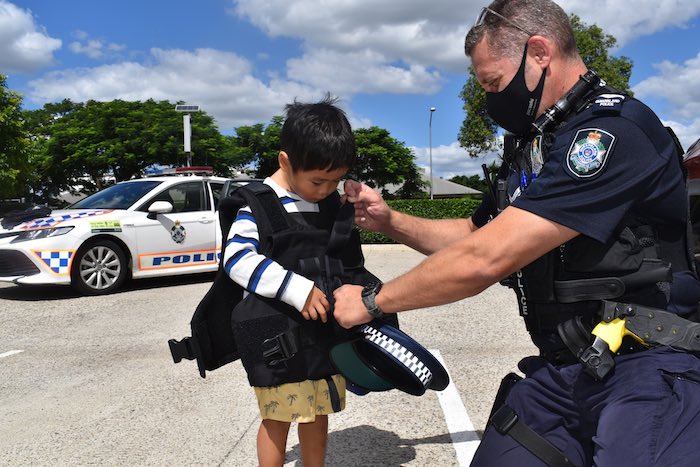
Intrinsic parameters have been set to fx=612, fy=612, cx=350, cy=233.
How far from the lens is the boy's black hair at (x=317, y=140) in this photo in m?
2.16

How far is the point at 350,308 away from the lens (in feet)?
6.64

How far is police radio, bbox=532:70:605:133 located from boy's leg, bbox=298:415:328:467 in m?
1.37

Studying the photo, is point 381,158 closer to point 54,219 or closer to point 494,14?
point 54,219

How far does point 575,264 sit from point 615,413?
0.42 meters

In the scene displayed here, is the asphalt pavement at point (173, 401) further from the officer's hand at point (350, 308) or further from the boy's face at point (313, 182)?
the boy's face at point (313, 182)

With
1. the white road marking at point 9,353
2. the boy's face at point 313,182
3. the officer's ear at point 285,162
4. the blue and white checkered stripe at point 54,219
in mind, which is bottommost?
the white road marking at point 9,353

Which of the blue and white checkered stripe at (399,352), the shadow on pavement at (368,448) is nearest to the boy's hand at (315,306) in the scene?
the blue and white checkered stripe at (399,352)

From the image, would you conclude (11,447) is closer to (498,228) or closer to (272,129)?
(498,228)

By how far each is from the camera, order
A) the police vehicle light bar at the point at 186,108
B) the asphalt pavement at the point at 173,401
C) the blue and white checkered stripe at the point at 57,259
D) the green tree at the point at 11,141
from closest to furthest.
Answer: the asphalt pavement at the point at 173,401 < the blue and white checkered stripe at the point at 57,259 < the police vehicle light bar at the point at 186,108 < the green tree at the point at 11,141

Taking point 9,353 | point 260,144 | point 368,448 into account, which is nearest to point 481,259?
point 368,448

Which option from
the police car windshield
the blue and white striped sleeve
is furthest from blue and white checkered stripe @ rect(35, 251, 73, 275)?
the blue and white striped sleeve

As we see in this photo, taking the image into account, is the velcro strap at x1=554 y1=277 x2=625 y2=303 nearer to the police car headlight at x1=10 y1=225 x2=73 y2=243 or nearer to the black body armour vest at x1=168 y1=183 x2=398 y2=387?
the black body armour vest at x1=168 y1=183 x2=398 y2=387

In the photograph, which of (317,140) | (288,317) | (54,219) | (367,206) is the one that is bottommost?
(54,219)

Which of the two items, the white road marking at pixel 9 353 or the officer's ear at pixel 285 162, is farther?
the white road marking at pixel 9 353
